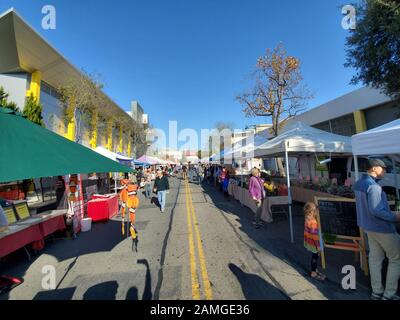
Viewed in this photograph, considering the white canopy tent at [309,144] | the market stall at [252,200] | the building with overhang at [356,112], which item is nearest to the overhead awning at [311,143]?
the white canopy tent at [309,144]

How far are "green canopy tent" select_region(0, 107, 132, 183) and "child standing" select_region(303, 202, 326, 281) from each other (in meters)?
3.85

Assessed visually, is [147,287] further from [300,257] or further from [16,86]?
[16,86]

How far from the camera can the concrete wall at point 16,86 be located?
14.5 metres

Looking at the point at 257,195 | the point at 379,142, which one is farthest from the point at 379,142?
the point at 257,195

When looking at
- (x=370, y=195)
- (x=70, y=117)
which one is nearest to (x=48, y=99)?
(x=70, y=117)

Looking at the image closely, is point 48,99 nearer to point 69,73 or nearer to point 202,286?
point 69,73

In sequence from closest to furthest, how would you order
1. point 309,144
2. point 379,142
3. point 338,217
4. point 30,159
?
point 30,159 → point 379,142 → point 338,217 → point 309,144

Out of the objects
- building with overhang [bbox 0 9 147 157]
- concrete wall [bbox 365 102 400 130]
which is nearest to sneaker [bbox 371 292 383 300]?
concrete wall [bbox 365 102 400 130]

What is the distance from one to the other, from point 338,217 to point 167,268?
11.5 feet

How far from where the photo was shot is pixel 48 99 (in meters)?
17.2

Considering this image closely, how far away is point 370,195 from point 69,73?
22.0 m

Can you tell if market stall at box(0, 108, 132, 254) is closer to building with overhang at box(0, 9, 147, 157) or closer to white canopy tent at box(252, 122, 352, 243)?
white canopy tent at box(252, 122, 352, 243)

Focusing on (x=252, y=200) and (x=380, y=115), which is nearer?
(x=252, y=200)

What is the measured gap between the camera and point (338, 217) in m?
4.14
